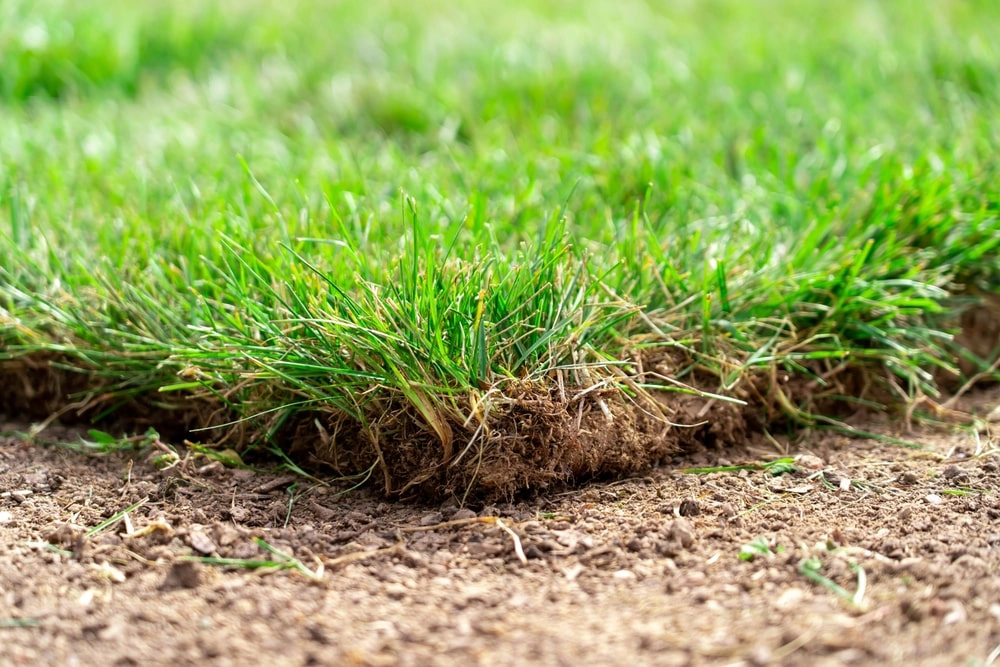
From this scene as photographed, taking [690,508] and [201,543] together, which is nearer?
[201,543]

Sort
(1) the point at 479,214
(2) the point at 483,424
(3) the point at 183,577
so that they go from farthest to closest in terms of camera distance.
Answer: (1) the point at 479,214
(2) the point at 483,424
(3) the point at 183,577

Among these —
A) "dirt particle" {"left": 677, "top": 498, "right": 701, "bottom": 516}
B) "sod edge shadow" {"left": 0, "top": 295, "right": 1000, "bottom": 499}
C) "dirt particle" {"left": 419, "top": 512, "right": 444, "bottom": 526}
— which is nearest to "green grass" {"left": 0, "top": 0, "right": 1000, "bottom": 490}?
"sod edge shadow" {"left": 0, "top": 295, "right": 1000, "bottom": 499}

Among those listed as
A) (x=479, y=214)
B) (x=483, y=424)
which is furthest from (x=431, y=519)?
(x=479, y=214)

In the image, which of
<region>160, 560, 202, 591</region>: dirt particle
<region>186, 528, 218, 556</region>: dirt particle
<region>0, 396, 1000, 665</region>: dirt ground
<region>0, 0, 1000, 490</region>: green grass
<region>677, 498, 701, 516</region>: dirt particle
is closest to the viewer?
<region>0, 396, 1000, 665</region>: dirt ground

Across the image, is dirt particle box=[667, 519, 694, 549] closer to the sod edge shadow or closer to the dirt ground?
the dirt ground

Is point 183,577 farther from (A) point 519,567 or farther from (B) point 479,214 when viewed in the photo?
(B) point 479,214

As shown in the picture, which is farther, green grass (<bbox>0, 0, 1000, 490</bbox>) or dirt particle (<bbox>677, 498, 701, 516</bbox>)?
green grass (<bbox>0, 0, 1000, 490</bbox>)

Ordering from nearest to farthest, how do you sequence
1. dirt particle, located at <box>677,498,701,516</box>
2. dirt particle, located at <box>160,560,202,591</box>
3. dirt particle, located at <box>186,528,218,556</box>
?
dirt particle, located at <box>160,560,202,591</box> → dirt particle, located at <box>186,528,218,556</box> → dirt particle, located at <box>677,498,701,516</box>

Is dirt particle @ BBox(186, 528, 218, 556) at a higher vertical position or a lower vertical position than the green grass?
lower
